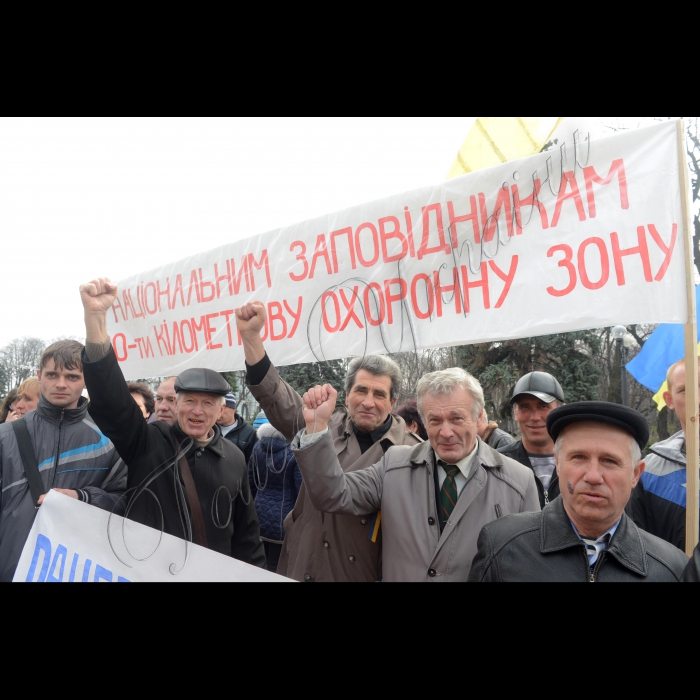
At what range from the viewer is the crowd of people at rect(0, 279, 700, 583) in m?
1.73

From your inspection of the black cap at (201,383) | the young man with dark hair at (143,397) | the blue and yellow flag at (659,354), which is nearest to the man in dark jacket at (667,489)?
the blue and yellow flag at (659,354)

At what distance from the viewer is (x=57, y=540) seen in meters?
2.62

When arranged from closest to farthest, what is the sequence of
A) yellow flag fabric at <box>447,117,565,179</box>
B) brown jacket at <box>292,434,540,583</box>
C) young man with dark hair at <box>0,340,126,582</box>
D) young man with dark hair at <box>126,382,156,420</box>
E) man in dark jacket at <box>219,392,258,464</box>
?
1. brown jacket at <box>292,434,540,583</box>
2. yellow flag fabric at <box>447,117,565,179</box>
3. young man with dark hair at <box>0,340,126,582</box>
4. man in dark jacket at <box>219,392,258,464</box>
5. young man with dark hair at <box>126,382,156,420</box>

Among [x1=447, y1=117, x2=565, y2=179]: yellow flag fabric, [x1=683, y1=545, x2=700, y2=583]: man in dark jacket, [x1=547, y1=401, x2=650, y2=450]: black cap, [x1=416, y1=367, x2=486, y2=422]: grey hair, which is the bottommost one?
[x1=683, y1=545, x2=700, y2=583]: man in dark jacket

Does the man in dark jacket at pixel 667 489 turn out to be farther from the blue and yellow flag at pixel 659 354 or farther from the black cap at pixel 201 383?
the black cap at pixel 201 383

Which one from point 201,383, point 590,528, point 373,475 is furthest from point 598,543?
point 201,383

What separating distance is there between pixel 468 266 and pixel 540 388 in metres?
1.10

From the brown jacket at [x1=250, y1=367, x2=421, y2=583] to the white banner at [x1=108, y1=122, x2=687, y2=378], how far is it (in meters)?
0.40

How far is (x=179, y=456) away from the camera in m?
Result: 2.62

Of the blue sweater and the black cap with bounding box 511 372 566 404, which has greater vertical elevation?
the black cap with bounding box 511 372 566 404

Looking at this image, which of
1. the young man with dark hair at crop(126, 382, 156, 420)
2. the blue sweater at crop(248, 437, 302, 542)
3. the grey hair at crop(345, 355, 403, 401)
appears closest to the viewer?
the grey hair at crop(345, 355, 403, 401)

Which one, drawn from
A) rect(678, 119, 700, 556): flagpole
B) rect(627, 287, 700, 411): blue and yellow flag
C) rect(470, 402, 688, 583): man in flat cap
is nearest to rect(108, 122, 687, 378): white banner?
rect(678, 119, 700, 556): flagpole

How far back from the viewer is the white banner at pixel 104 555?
235cm

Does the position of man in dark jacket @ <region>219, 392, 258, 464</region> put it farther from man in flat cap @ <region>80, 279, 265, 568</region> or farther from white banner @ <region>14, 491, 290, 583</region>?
white banner @ <region>14, 491, 290, 583</region>
